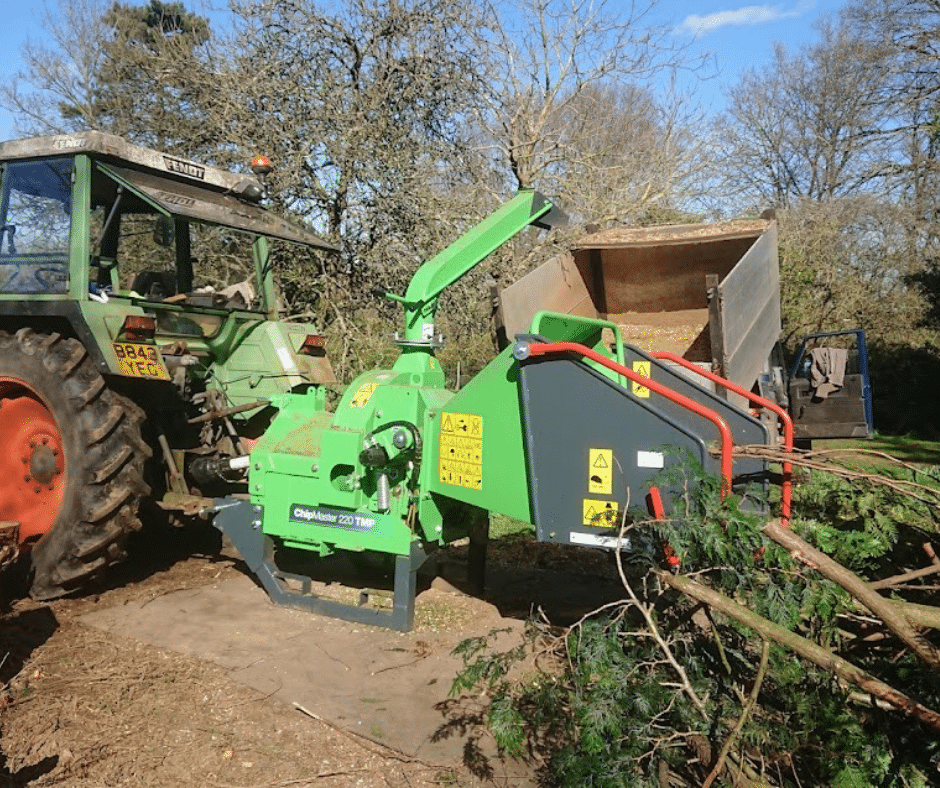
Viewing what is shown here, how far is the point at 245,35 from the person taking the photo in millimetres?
9836

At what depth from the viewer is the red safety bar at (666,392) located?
2.94 metres

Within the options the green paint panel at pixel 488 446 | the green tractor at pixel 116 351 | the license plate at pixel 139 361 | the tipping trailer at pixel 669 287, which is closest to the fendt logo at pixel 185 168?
the green tractor at pixel 116 351

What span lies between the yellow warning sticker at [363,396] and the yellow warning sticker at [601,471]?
4.30 feet

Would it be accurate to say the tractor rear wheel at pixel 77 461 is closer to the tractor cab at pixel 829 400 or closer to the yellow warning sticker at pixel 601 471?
the yellow warning sticker at pixel 601 471

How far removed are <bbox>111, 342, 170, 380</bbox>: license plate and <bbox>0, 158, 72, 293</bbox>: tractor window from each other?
49cm

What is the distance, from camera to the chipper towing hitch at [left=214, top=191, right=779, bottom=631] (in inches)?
126

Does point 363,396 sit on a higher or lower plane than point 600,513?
higher

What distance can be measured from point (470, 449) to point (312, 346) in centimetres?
204

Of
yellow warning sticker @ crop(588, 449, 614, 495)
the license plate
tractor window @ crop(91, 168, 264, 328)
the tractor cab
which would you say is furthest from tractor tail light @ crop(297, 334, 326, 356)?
the tractor cab

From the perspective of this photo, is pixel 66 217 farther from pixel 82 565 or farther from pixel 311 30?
pixel 311 30

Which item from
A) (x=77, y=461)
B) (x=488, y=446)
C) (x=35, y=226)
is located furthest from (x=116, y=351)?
(x=488, y=446)

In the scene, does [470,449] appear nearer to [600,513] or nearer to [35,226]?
[600,513]

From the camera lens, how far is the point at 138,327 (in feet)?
13.8

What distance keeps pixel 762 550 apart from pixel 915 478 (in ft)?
3.04
